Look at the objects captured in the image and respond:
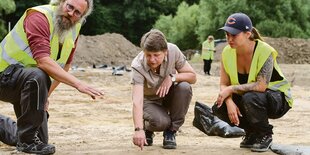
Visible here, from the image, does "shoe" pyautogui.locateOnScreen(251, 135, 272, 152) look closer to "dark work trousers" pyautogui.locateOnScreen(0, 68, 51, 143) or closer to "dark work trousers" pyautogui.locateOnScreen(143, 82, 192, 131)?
"dark work trousers" pyautogui.locateOnScreen(143, 82, 192, 131)

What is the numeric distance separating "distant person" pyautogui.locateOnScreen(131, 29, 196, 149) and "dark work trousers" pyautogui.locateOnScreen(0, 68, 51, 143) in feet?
2.34

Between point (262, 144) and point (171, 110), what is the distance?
33.1 inches

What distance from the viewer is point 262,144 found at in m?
5.21

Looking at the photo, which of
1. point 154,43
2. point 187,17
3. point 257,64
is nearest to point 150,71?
point 154,43

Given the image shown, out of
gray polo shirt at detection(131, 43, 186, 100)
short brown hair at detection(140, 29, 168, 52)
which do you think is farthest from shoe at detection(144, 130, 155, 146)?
short brown hair at detection(140, 29, 168, 52)

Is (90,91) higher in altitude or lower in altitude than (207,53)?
higher

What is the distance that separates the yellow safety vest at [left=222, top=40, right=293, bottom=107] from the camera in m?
5.10

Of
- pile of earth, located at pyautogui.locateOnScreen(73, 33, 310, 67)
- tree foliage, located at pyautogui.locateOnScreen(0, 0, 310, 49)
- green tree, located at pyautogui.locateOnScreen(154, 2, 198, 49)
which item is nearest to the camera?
pile of earth, located at pyautogui.locateOnScreen(73, 33, 310, 67)

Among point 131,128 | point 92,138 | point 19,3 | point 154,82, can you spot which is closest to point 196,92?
point 131,128

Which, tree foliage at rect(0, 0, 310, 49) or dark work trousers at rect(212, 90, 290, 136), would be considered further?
tree foliage at rect(0, 0, 310, 49)

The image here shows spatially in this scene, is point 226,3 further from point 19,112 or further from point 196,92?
point 19,112

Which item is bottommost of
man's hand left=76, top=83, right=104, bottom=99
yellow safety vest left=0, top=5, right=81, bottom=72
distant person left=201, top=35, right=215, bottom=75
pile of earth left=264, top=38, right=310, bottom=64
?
pile of earth left=264, top=38, right=310, bottom=64

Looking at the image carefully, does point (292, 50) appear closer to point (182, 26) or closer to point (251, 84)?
point (182, 26)

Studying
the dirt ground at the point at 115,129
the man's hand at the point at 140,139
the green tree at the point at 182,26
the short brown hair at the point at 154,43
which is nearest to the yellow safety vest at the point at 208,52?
the dirt ground at the point at 115,129
